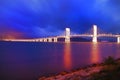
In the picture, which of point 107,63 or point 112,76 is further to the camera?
point 107,63

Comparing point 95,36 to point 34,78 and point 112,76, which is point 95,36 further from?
point 112,76

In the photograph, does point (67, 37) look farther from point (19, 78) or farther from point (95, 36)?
point (19, 78)

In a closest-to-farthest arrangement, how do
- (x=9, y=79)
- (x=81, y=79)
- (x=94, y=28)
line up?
(x=81, y=79), (x=9, y=79), (x=94, y=28)

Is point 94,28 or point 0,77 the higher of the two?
point 94,28

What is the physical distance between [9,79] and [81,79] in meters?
6.38

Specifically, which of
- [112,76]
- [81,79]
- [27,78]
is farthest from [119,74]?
[27,78]

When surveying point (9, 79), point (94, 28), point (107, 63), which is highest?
point (94, 28)

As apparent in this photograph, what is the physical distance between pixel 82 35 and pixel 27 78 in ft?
235

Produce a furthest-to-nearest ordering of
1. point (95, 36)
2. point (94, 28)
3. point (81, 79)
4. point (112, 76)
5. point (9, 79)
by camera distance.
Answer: point (94, 28) → point (95, 36) → point (9, 79) → point (81, 79) → point (112, 76)

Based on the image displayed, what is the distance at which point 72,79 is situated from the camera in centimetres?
1113

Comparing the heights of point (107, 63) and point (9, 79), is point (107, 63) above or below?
above

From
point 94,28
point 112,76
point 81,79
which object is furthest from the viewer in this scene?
point 94,28

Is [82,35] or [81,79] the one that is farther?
[82,35]

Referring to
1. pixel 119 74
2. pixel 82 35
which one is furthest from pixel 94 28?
pixel 119 74
